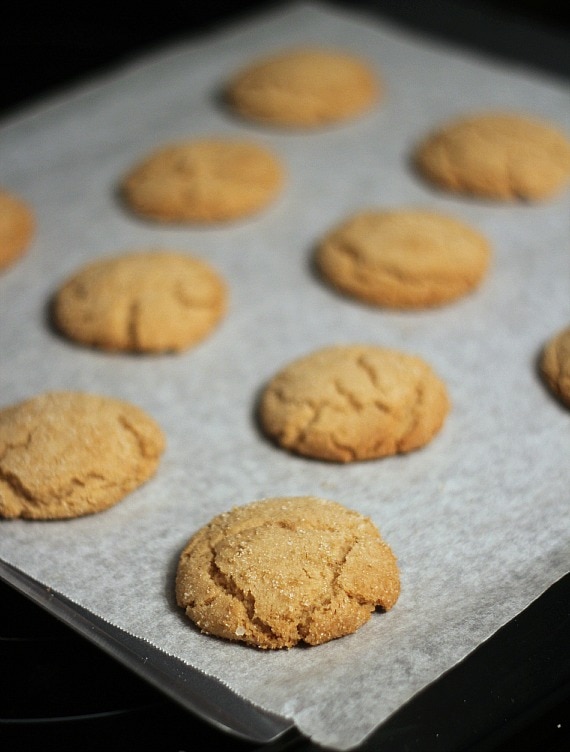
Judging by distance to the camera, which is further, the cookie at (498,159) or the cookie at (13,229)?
the cookie at (498,159)

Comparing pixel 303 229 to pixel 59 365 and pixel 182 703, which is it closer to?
pixel 59 365

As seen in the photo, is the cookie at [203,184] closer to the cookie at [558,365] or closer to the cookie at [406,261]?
the cookie at [406,261]

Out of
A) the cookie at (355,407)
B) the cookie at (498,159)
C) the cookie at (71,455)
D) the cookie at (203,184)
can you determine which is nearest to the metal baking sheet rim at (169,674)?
the cookie at (71,455)

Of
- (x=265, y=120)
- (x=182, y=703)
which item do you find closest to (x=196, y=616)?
(x=182, y=703)

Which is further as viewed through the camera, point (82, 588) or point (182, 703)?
point (82, 588)


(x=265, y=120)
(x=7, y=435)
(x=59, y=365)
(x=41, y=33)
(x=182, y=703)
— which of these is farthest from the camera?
(x=41, y=33)

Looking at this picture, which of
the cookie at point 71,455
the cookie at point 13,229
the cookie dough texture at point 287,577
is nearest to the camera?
the cookie dough texture at point 287,577
